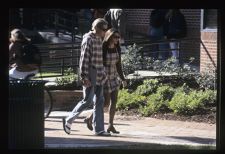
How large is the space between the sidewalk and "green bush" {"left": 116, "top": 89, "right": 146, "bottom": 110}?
1.79ft

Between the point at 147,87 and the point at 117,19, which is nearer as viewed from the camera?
the point at 117,19

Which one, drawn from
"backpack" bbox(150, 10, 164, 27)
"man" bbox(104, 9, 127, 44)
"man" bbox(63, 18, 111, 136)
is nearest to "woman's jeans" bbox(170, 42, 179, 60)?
"man" bbox(104, 9, 127, 44)

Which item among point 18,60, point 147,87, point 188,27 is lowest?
point 147,87

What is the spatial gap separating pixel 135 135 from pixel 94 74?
1.00 meters

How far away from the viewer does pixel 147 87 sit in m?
11.9

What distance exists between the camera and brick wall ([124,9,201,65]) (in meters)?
10.1

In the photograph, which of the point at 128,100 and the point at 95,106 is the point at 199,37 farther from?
the point at 95,106

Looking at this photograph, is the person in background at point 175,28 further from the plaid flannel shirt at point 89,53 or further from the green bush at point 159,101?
the plaid flannel shirt at point 89,53

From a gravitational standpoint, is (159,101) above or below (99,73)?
below

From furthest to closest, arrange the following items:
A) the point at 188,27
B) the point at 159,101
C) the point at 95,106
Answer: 1. the point at 188,27
2. the point at 159,101
3. the point at 95,106

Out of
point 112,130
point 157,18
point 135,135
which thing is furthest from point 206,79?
point 112,130

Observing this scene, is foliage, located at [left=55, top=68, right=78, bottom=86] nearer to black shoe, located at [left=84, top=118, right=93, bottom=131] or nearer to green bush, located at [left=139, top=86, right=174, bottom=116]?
green bush, located at [left=139, top=86, right=174, bottom=116]

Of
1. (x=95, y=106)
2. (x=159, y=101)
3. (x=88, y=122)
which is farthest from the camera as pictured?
(x=159, y=101)

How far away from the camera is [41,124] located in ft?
26.9
